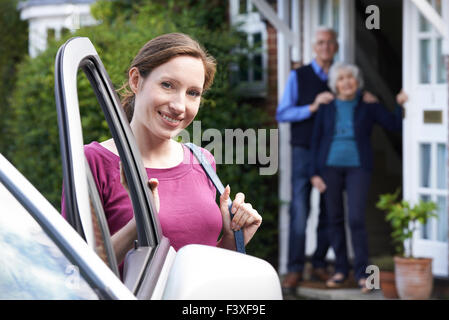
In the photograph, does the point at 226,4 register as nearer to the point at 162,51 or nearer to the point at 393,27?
the point at 393,27

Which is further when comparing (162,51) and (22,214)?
(162,51)

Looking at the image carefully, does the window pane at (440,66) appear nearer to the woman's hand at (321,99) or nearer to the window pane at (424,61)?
the window pane at (424,61)

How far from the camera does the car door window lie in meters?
1.38

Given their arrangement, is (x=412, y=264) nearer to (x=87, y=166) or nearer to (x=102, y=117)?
(x=102, y=117)

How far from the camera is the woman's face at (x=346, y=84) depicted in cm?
657

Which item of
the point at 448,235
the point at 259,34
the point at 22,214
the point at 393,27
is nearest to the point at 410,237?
Result: the point at 448,235

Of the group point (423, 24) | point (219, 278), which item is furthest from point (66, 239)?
point (423, 24)

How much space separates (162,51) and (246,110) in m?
5.35

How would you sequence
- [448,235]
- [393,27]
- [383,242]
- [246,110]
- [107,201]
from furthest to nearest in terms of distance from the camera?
[393,27] < [383,242] < [246,110] < [448,235] < [107,201]

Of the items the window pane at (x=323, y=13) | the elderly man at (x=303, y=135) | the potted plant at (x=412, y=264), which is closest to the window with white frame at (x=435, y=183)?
the potted plant at (x=412, y=264)

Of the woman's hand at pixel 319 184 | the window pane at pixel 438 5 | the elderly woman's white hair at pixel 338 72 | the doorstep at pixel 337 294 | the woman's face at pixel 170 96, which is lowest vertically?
the doorstep at pixel 337 294

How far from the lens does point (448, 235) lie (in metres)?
6.23

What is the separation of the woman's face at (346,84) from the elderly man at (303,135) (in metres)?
0.21

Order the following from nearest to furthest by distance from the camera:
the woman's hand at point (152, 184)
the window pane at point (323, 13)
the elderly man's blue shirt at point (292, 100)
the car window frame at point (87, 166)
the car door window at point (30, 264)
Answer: the car door window at point (30, 264) < the car window frame at point (87, 166) < the woman's hand at point (152, 184) < the elderly man's blue shirt at point (292, 100) < the window pane at point (323, 13)
